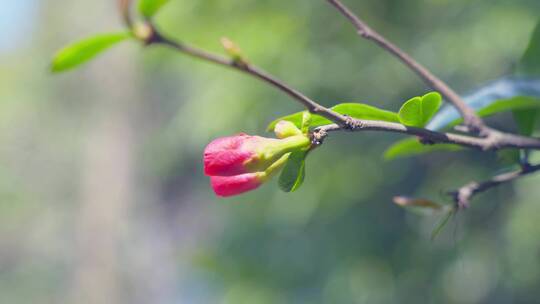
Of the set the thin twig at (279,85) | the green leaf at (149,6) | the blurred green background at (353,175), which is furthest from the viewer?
the blurred green background at (353,175)

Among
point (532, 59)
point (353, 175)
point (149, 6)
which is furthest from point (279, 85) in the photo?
point (353, 175)

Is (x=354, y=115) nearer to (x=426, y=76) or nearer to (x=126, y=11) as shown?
(x=426, y=76)

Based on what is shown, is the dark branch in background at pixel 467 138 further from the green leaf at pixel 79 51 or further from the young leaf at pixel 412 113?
the green leaf at pixel 79 51

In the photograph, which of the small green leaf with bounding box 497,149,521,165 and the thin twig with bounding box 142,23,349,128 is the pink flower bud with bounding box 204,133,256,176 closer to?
the thin twig with bounding box 142,23,349,128

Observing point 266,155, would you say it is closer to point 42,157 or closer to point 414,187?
point 414,187

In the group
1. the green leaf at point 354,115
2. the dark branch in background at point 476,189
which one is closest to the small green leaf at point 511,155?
the dark branch in background at point 476,189

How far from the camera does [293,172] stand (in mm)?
418

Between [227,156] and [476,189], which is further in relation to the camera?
[476,189]

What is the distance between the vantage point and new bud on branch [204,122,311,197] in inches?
15.6

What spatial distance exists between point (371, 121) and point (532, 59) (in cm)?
20

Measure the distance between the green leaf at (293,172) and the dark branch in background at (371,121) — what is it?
0.09 feet

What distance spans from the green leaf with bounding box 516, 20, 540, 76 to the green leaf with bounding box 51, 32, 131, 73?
328mm

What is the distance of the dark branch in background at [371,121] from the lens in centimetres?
36

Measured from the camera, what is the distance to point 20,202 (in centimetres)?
584
